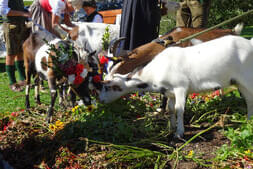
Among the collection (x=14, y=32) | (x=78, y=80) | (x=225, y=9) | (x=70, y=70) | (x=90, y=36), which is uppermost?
(x=225, y=9)

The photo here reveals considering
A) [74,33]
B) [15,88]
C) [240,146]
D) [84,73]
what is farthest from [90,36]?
[240,146]

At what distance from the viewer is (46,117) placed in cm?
370

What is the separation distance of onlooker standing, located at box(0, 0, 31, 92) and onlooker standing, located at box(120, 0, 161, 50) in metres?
1.83

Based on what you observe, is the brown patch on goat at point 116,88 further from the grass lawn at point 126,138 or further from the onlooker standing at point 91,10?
the onlooker standing at point 91,10

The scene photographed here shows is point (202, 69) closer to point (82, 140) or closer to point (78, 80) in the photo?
point (78, 80)

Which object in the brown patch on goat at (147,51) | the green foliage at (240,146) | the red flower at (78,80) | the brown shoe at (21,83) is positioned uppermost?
the brown patch on goat at (147,51)

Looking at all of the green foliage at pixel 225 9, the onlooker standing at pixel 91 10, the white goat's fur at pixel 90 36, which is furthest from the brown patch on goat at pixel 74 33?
the green foliage at pixel 225 9

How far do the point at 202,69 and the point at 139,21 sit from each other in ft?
6.85

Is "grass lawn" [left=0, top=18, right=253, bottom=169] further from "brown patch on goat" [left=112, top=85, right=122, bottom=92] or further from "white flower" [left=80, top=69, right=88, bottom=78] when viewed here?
"white flower" [left=80, top=69, right=88, bottom=78]

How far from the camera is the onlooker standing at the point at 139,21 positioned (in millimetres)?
4754

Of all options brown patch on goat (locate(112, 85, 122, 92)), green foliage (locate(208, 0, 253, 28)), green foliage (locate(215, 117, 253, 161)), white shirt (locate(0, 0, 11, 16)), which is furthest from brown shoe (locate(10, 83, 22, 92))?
green foliage (locate(208, 0, 253, 28))

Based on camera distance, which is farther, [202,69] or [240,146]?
[202,69]

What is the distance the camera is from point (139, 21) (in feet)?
16.0

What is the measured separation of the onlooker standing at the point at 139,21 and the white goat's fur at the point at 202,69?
1710 mm
